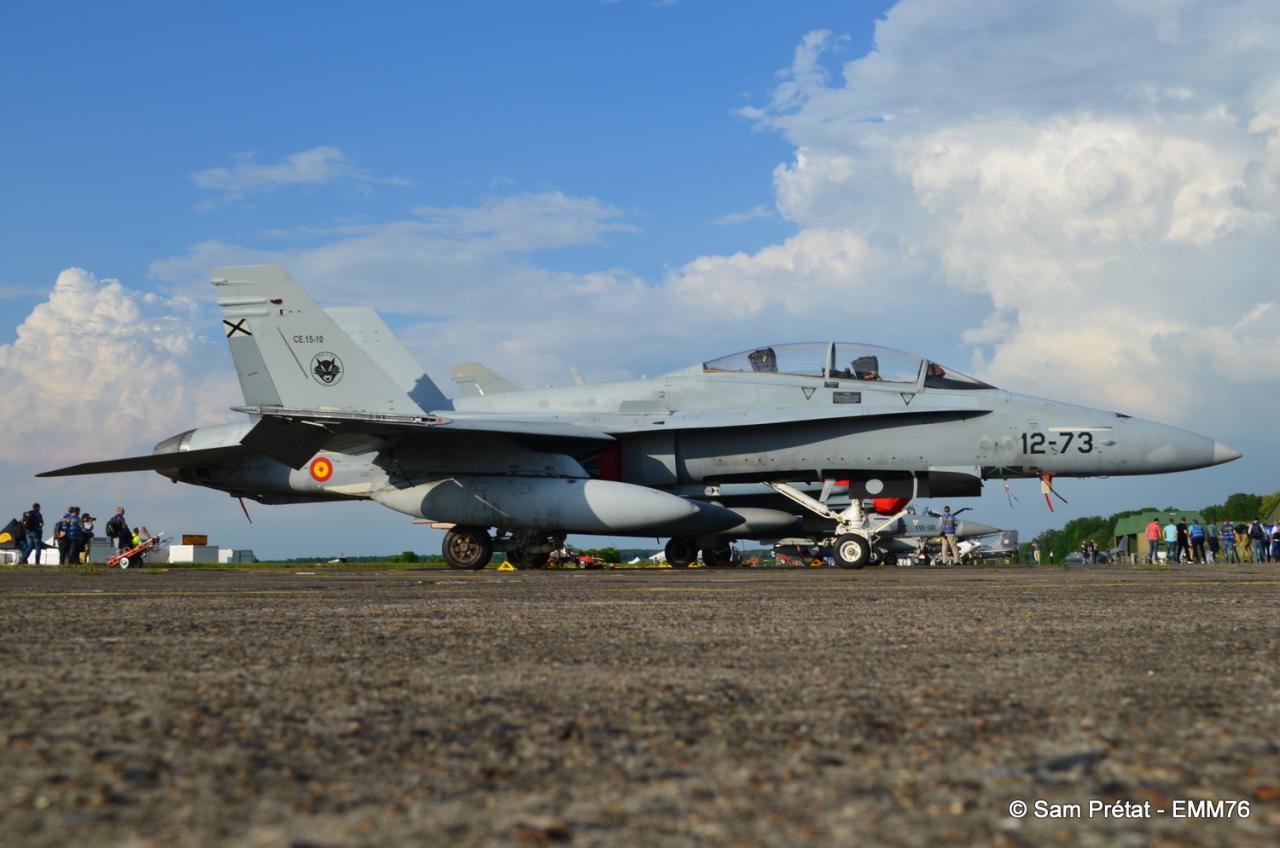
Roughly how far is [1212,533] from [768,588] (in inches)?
1005

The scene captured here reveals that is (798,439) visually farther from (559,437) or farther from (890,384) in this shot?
(559,437)

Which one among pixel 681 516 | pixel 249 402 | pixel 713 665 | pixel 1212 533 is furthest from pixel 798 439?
pixel 1212 533

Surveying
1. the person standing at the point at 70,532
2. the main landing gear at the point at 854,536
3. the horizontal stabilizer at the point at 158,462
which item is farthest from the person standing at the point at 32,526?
the main landing gear at the point at 854,536

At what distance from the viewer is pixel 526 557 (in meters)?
15.5

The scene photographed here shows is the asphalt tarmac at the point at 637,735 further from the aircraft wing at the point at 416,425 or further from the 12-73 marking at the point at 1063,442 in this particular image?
the 12-73 marking at the point at 1063,442

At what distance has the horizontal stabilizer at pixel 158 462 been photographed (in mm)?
15531

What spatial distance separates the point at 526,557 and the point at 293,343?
4.28m

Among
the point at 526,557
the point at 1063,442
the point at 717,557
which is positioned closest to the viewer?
the point at 1063,442

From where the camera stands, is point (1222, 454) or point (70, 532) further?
point (70, 532)

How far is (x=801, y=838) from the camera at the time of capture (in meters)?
1.33

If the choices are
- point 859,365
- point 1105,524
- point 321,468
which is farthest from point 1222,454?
point 1105,524

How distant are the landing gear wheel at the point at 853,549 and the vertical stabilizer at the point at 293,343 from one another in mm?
6167

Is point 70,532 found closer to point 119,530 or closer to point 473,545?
point 119,530

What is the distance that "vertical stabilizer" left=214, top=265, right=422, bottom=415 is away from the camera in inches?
589
